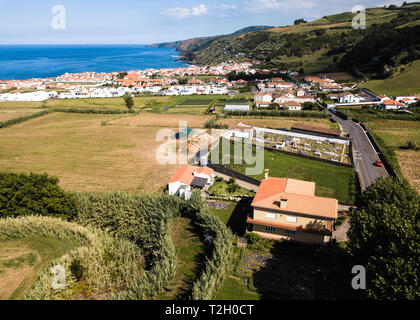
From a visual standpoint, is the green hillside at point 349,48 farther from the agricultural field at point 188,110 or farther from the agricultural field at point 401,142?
the agricultural field at point 188,110

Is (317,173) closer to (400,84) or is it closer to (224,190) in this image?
(224,190)

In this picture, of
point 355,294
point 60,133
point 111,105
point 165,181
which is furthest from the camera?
point 111,105

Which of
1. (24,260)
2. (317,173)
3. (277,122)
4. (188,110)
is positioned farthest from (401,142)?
(24,260)

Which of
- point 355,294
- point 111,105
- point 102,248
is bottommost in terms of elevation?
point 355,294

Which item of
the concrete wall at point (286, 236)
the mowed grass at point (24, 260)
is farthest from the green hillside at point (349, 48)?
the mowed grass at point (24, 260)

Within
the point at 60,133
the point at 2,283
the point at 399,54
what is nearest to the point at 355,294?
the point at 2,283

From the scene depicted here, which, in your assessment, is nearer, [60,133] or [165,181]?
[165,181]

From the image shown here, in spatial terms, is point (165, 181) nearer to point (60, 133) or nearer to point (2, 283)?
point (2, 283)
